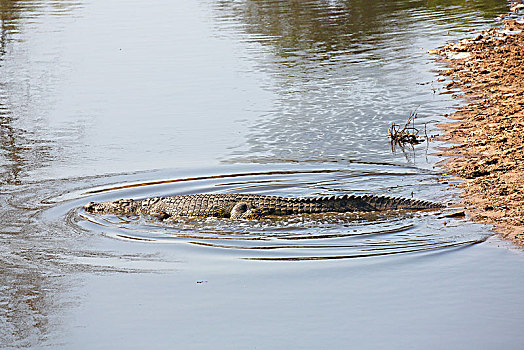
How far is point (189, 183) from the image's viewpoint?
1082cm

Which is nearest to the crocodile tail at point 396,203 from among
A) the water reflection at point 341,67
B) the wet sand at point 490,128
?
the wet sand at point 490,128

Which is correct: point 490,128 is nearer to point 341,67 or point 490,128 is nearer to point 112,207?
point 112,207

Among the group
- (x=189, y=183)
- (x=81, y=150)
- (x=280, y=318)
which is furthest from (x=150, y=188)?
(x=280, y=318)

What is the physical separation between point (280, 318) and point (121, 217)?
3.82m

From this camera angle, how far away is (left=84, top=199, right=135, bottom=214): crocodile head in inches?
378

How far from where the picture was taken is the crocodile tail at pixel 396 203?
884 centimetres

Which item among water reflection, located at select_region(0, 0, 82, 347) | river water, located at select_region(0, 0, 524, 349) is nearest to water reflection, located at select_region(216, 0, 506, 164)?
river water, located at select_region(0, 0, 524, 349)

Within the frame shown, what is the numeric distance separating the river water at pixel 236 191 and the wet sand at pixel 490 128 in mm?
347

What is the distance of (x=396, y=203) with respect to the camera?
29.1ft

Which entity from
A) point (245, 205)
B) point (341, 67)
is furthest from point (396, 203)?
point (341, 67)

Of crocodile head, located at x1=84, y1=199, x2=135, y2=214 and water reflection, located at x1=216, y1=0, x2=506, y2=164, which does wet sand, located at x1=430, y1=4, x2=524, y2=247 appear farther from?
crocodile head, located at x1=84, y1=199, x2=135, y2=214

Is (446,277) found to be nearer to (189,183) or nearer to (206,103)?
→ (189,183)

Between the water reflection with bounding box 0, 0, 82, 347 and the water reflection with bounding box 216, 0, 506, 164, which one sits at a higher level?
the water reflection with bounding box 216, 0, 506, 164

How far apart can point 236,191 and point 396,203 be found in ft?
7.84
